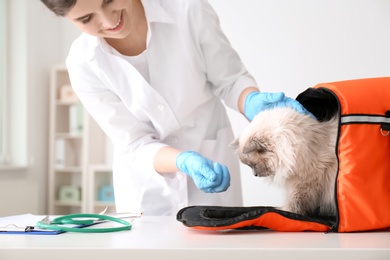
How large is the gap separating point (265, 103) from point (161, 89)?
1.46ft

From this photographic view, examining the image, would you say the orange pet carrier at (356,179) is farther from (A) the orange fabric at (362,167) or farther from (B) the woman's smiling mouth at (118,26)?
(B) the woman's smiling mouth at (118,26)

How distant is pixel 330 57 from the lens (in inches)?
180

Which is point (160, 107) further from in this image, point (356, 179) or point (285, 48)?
point (285, 48)

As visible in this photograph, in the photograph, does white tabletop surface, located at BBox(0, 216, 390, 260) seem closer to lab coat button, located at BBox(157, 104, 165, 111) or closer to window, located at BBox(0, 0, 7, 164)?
lab coat button, located at BBox(157, 104, 165, 111)

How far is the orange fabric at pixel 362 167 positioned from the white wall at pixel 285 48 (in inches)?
126

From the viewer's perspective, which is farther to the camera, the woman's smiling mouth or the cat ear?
the woman's smiling mouth

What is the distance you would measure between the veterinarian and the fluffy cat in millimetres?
219

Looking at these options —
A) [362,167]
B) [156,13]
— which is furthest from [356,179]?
[156,13]

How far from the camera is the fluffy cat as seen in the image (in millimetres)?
1326

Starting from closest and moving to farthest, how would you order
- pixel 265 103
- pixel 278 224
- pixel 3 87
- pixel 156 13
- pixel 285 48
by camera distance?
1. pixel 278 224
2. pixel 265 103
3. pixel 156 13
4. pixel 285 48
5. pixel 3 87

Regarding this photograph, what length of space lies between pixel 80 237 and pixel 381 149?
75 centimetres

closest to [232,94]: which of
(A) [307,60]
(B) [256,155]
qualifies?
(B) [256,155]

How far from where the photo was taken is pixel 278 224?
1154 mm

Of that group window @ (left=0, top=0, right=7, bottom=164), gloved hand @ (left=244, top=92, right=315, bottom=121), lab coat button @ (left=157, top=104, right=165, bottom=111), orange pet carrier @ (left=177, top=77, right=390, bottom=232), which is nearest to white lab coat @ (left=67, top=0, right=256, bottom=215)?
lab coat button @ (left=157, top=104, right=165, bottom=111)
